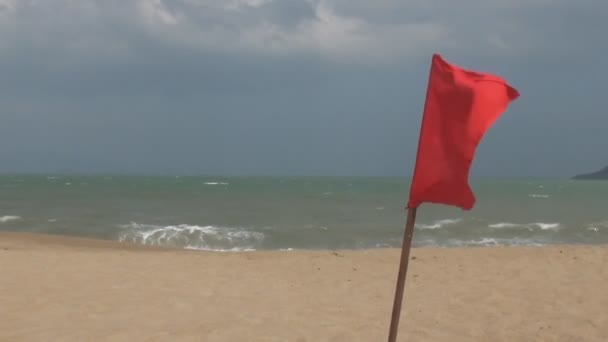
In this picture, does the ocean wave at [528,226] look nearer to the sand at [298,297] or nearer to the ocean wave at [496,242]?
the ocean wave at [496,242]

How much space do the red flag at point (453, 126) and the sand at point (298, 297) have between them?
3.57 meters

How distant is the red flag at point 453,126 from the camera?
2.88 metres

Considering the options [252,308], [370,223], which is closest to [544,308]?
[252,308]

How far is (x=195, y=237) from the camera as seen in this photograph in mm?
18453

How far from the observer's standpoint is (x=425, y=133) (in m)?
3.01

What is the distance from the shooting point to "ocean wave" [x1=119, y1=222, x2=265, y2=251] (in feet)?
56.3

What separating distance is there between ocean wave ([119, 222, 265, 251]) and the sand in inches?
198

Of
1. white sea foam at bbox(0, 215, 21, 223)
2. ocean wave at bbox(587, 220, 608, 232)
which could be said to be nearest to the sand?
ocean wave at bbox(587, 220, 608, 232)

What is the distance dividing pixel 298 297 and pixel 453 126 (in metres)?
5.64

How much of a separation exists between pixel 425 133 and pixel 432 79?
29cm

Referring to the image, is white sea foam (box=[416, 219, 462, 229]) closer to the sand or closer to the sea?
the sea

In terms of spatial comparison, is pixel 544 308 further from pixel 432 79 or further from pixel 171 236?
pixel 171 236

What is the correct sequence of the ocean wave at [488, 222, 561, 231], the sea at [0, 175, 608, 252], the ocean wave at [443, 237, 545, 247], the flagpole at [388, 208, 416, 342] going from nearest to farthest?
the flagpole at [388, 208, 416, 342], the ocean wave at [443, 237, 545, 247], the sea at [0, 175, 608, 252], the ocean wave at [488, 222, 561, 231]

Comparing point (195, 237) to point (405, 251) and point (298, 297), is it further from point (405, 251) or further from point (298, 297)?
point (405, 251)
